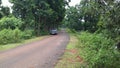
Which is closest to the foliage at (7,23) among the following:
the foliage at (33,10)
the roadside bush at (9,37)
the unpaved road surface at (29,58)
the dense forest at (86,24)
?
the dense forest at (86,24)

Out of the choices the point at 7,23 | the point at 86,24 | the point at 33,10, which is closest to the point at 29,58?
the point at 7,23

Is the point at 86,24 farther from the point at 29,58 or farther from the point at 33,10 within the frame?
the point at 29,58

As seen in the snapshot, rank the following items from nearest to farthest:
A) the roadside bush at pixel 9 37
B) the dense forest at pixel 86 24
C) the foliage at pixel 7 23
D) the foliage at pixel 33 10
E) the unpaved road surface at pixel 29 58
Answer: the dense forest at pixel 86 24, the unpaved road surface at pixel 29 58, the roadside bush at pixel 9 37, the foliage at pixel 7 23, the foliage at pixel 33 10

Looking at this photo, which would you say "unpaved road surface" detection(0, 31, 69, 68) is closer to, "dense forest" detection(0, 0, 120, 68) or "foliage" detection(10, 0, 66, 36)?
"dense forest" detection(0, 0, 120, 68)

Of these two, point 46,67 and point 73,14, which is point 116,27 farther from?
point 73,14

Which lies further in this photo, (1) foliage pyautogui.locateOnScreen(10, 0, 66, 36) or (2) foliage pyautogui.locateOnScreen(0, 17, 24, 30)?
(1) foliage pyautogui.locateOnScreen(10, 0, 66, 36)

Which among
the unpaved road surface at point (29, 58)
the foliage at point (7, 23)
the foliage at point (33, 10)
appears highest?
the foliage at point (33, 10)

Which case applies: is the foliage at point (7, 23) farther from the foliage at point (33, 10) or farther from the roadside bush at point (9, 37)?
the foliage at point (33, 10)

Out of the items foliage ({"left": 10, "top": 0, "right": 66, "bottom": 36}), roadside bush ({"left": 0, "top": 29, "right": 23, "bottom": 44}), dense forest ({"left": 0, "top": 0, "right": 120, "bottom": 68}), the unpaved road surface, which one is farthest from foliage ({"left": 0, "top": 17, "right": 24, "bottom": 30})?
the unpaved road surface

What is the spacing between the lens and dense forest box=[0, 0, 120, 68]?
32.1 feet

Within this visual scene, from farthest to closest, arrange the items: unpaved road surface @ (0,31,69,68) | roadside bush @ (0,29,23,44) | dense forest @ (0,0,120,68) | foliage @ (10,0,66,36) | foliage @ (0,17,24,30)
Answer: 1. foliage @ (10,0,66,36)
2. foliage @ (0,17,24,30)
3. roadside bush @ (0,29,23,44)
4. unpaved road surface @ (0,31,69,68)
5. dense forest @ (0,0,120,68)

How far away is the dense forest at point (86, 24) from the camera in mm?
9781

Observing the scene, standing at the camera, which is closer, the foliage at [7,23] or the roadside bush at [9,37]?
the roadside bush at [9,37]

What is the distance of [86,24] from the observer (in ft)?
215
